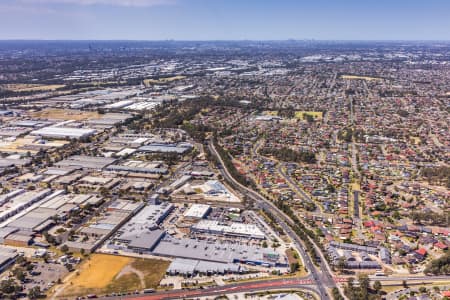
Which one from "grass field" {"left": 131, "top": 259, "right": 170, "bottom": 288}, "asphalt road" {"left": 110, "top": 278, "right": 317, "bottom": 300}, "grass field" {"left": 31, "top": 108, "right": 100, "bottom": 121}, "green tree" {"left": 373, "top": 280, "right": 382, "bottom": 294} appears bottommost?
"asphalt road" {"left": 110, "top": 278, "right": 317, "bottom": 300}

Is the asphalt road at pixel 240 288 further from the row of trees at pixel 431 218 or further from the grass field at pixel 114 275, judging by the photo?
the row of trees at pixel 431 218

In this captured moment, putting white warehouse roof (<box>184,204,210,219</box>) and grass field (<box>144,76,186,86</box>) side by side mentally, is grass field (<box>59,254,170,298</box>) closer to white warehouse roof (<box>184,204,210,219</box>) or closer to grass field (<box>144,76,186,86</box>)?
white warehouse roof (<box>184,204,210,219</box>)

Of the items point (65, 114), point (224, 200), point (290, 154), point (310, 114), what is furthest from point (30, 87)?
point (224, 200)

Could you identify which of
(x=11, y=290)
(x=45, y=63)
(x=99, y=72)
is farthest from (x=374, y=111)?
(x=45, y=63)

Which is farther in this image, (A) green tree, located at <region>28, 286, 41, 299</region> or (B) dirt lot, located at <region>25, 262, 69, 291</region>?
(B) dirt lot, located at <region>25, 262, 69, 291</region>

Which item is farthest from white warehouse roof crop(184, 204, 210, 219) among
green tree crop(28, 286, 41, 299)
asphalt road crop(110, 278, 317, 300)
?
green tree crop(28, 286, 41, 299)

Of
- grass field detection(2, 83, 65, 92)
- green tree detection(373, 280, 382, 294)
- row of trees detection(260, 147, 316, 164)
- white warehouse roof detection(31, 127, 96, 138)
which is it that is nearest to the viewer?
green tree detection(373, 280, 382, 294)

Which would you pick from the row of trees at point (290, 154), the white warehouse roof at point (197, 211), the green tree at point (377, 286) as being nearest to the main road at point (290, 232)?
the green tree at point (377, 286)
